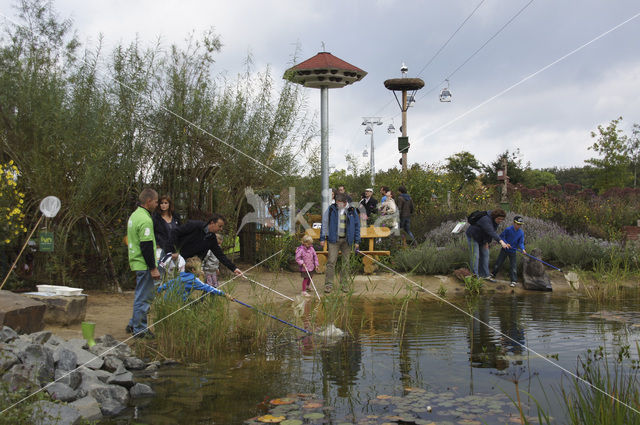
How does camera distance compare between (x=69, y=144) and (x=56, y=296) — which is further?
(x=69, y=144)

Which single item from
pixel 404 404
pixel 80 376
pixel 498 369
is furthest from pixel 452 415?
pixel 80 376

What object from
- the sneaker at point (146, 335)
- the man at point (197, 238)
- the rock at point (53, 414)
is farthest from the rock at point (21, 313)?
the rock at point (53, 414)

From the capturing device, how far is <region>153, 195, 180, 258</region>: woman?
8359mm

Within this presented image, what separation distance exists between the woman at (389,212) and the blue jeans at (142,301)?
853cm

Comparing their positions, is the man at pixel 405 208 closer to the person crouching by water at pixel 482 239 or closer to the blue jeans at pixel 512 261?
the person crouching by water at pixel 482 239

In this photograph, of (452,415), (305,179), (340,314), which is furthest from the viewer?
(305,179)

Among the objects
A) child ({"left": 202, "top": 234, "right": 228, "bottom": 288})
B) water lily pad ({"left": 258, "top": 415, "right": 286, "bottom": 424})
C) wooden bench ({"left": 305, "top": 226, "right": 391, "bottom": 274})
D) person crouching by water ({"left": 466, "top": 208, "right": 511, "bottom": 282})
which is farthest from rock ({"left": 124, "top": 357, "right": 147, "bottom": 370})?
person crouching by water ({"left": 466, "top": 208, "right": 511, "bottom": 282})

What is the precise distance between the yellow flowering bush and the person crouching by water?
7.93m

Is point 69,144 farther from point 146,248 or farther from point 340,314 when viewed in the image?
point 340,314

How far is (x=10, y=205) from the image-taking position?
909 cm

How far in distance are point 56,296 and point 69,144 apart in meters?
2.83

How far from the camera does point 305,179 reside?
1346cm

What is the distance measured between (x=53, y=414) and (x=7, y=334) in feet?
6.36

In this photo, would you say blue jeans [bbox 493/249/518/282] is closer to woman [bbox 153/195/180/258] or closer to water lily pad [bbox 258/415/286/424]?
woman [bbox 153/195/180/258]
